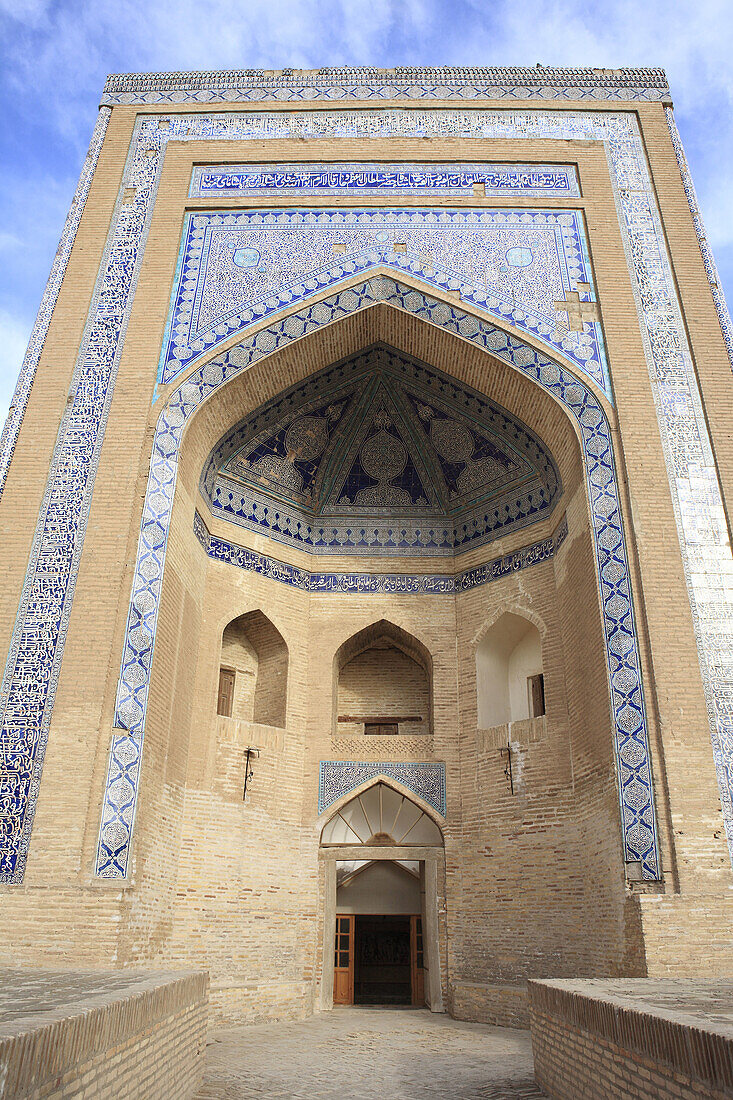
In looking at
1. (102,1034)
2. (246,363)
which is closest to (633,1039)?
(102,1034)

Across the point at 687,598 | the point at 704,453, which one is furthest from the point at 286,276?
the point at 687,598

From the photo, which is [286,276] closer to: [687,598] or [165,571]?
[165,571]

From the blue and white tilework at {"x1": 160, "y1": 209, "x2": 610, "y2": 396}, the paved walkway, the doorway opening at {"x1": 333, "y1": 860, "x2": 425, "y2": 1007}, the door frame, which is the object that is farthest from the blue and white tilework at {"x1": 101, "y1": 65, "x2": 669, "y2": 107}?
the paved walkway

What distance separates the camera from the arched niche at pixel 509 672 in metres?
7.45

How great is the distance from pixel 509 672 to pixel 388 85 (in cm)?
567

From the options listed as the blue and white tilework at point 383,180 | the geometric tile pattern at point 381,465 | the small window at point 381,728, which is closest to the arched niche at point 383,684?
the small window at point 381,728

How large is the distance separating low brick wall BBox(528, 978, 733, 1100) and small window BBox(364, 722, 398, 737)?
13.3 ft

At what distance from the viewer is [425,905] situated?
7375mm

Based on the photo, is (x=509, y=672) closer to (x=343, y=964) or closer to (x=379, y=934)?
(x=343, y=964)

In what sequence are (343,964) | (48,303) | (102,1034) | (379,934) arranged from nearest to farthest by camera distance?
(102,1034), (48,303), (343,964), (379,934)

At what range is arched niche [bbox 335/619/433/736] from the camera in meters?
8.02

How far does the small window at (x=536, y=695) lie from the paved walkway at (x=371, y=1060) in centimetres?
242

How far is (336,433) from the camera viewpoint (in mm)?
8156

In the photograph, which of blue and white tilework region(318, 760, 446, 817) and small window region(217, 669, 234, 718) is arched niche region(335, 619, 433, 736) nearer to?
blue and white tilework region(318, 760, 446, 817)
